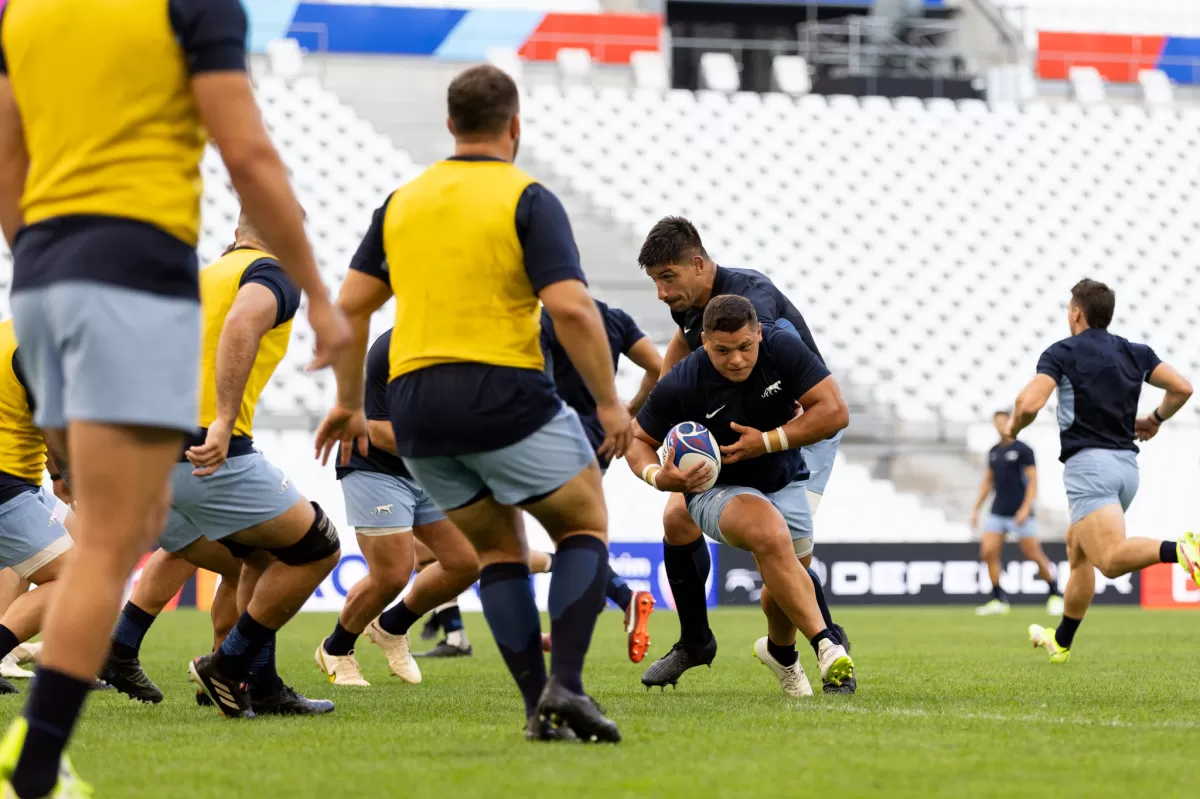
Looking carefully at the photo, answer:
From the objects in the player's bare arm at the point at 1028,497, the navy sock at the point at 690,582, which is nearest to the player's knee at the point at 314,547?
the navy sock at the point at 690,582

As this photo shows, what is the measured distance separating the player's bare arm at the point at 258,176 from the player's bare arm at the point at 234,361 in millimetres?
1618

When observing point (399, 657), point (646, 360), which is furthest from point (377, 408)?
point (646, 360)

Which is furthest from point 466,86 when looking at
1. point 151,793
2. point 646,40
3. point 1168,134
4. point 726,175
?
point 1168,134

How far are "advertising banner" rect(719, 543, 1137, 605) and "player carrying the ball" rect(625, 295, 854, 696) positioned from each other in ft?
35.9

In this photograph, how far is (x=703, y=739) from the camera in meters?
5.05

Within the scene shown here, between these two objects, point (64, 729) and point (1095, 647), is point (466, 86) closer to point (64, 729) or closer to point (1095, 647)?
point (64, 729)

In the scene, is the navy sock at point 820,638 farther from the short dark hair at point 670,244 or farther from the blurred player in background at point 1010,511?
the blurred player in background at point 1010,511

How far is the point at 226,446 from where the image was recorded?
536cm

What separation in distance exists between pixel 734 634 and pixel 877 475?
25.6ft

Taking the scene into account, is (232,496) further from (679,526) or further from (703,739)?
(679,526)

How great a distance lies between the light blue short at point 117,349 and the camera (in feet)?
11.8

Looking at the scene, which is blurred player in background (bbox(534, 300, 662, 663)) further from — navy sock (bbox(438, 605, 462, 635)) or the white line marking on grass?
the white line marking on grass

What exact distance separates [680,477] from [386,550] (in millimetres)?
2256

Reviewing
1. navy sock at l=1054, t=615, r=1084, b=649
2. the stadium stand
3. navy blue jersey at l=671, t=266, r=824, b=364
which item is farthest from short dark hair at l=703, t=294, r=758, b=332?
the stadium stand
